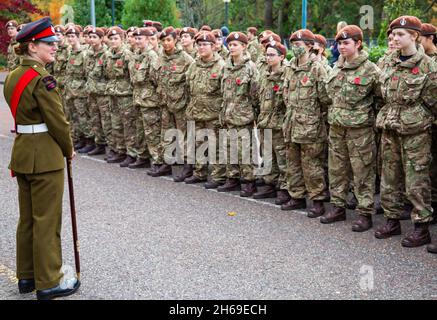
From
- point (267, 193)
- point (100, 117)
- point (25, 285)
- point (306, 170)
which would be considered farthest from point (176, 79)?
point (25, 285)

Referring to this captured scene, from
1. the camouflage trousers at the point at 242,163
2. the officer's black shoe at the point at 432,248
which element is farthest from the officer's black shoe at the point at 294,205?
the officer's black shoe at the point at 432,248

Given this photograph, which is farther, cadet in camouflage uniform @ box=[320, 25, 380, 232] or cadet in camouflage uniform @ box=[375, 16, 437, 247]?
cadet in camouflage uniform @ box=[320, 25, 380, 232]

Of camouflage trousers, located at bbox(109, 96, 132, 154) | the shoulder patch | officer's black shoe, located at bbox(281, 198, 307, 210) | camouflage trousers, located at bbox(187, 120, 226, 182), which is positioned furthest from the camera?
camouflage trousers, located at bbox(109, 96, 132, 154)

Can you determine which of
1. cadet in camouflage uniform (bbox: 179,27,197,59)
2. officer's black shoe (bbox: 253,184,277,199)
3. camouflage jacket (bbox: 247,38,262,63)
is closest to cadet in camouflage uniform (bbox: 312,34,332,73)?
officer's black shoe (bbox: 253,184,277,199)

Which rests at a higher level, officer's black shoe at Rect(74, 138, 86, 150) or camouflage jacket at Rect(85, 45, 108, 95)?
camouflage jacket at Rect(85, 45, 108, 95)

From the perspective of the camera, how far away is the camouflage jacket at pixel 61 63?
1152cm

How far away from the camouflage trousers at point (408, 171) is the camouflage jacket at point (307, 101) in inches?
36.8

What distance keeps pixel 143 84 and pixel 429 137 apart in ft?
15.5

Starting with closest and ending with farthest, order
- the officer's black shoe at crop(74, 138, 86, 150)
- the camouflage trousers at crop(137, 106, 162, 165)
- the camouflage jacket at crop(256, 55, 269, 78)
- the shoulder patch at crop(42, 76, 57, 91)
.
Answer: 1. the shoulder patch at crop(42, 76, 57, 91)
2. the camouflage jacket at crop(256, 55, 269, 78)
3. the camouflage trousers at crop(137, 106, 162, 165)
4. the officer's black shoe at crop(74, 138, 86, 150)

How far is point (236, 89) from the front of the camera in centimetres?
822

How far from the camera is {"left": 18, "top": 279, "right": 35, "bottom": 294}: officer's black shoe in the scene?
199 inches

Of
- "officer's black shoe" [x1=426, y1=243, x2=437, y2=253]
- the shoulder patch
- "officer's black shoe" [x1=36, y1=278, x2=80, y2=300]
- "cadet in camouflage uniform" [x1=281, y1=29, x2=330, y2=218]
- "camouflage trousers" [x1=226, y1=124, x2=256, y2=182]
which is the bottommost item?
"officer's black shoe" [x1=426, y1=243, x2=437, y2=253]

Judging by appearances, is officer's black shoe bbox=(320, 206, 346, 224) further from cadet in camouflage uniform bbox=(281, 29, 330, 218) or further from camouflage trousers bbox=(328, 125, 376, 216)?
cadet in camouflage uniform bbox=(281, 29, 330, 218)

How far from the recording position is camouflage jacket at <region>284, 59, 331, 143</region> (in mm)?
7090
